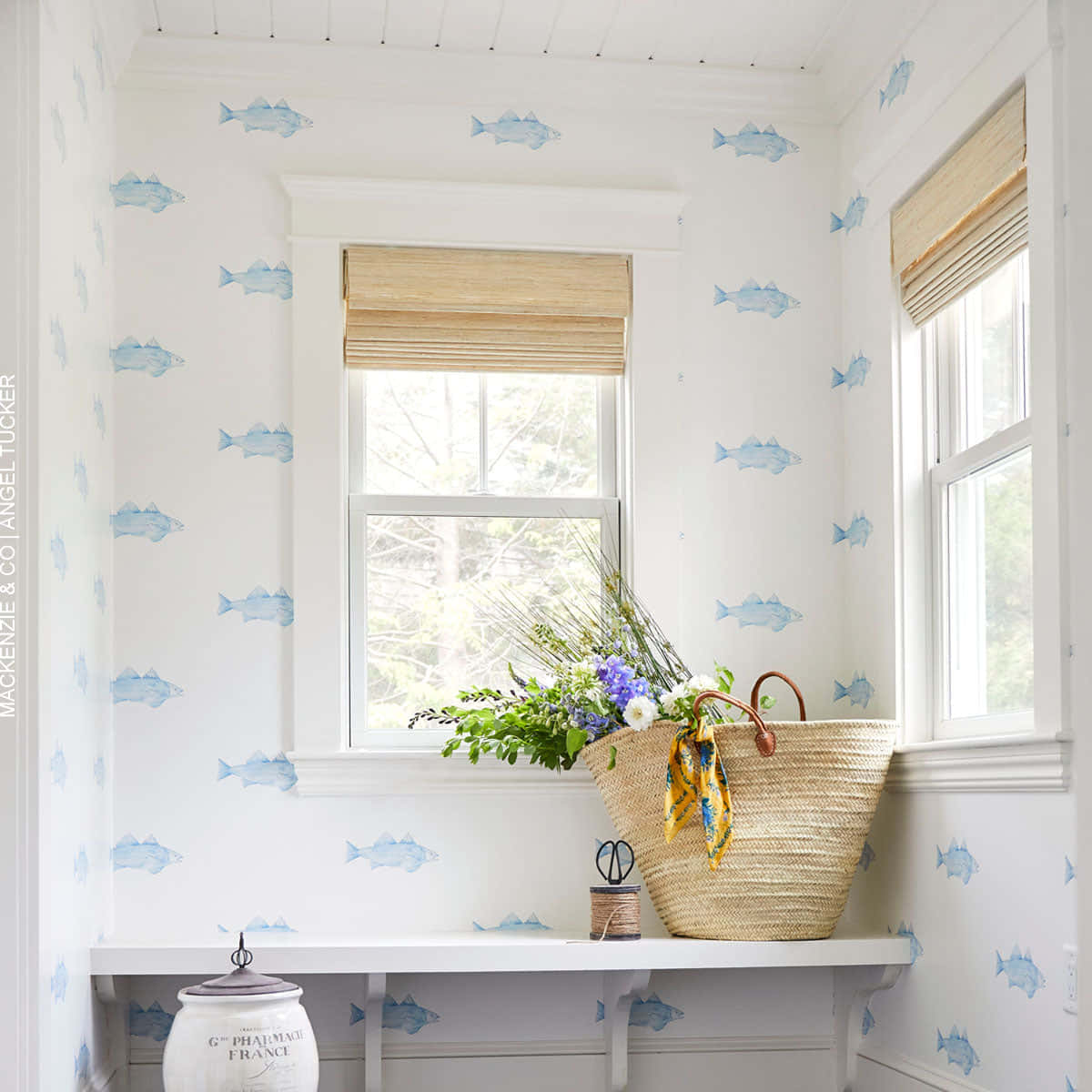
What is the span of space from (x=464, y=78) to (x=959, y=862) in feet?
6.47

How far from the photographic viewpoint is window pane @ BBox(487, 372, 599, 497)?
316 cm

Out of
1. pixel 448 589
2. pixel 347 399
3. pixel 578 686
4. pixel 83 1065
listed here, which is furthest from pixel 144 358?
pixel 83 1065

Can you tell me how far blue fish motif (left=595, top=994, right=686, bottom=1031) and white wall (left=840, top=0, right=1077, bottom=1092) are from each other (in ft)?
1.41

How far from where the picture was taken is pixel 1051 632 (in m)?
2.16

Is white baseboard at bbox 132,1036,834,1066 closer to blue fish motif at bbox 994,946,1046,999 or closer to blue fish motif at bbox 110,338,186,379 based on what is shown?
blue fish motif at bbox 994,946,1046,999

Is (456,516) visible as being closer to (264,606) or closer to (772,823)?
(264,606)

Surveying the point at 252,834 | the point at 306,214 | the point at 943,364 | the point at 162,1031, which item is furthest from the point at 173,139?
the point at 162,1031

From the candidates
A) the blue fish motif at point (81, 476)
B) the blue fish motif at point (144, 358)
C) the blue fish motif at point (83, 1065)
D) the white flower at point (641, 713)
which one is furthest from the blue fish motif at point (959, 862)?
the blue fish motif at point (144, 358)

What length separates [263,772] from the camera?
9.68 ft

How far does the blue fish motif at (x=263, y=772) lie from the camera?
2.94m

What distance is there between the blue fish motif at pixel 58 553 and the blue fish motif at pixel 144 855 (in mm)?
729

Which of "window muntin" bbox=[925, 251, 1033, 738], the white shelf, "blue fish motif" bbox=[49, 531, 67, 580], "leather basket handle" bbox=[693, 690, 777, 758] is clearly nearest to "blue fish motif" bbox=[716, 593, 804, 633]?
"window muntin" bbox=[925, 251, 1033, 738]

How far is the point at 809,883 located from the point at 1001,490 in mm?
834

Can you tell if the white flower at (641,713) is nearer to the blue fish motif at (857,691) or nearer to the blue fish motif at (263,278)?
the blue fish motif at (857,691)
